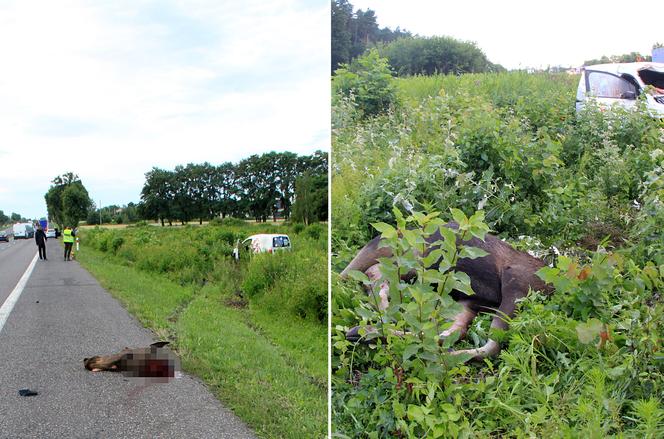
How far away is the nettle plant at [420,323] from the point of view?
229 centimetres

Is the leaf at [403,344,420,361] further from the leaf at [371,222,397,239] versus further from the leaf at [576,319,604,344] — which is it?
the leaf at [576,319,604,344]

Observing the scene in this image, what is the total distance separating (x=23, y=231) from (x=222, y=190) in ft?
13.5

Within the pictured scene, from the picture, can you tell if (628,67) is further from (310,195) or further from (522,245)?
(310,195)

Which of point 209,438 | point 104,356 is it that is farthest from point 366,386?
point 104,356

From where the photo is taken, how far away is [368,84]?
416cm

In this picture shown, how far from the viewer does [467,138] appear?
3400mm

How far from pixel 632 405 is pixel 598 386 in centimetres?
17

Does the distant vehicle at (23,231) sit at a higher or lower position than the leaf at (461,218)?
lower

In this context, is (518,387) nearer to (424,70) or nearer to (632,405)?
(632,405)

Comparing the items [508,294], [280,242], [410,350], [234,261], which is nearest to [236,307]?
[234,261]

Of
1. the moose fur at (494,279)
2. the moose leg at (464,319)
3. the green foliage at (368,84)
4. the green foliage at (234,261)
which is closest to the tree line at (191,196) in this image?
the green foliage at (234,261)

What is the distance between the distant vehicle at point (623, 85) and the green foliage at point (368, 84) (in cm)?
135

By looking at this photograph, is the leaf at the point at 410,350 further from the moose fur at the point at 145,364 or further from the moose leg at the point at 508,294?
the moose fur at the point at 145,364

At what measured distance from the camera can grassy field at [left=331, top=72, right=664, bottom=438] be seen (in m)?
2.34
